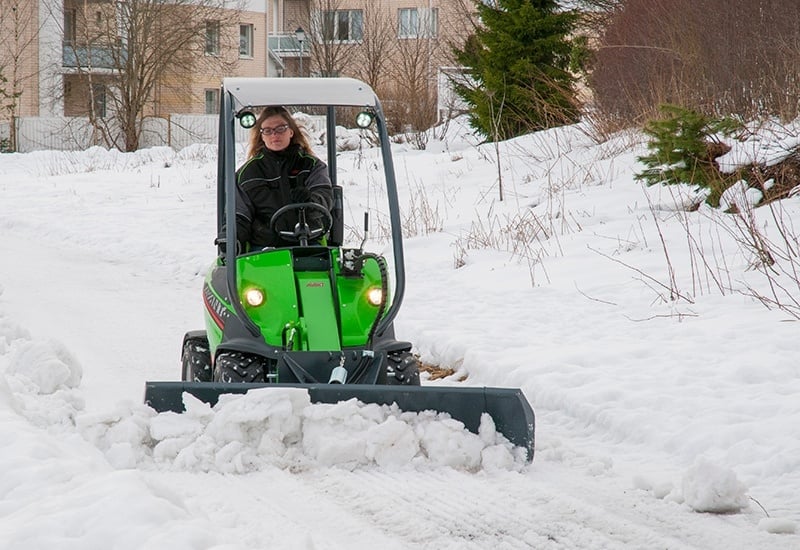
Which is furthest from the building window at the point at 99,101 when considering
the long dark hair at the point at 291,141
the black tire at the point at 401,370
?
the black tire at the point at 401,370

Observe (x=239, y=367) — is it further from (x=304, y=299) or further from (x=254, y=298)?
(x=304, y=299)

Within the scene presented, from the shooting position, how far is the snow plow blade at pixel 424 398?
15.8 feet

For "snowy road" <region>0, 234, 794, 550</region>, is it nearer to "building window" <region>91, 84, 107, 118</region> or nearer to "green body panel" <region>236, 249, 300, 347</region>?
"green body panel" <region>236, 249, 300, 347</region>

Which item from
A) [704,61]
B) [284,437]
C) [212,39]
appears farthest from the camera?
[212,39]

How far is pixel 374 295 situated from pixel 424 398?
36.9 inches

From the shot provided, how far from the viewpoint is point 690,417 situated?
17.8 feet

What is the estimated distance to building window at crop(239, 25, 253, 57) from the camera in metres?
45.5

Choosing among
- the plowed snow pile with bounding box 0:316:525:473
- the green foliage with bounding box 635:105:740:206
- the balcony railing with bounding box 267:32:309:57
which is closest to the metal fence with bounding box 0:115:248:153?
the balcony railing with bounding box 267:32:309:57

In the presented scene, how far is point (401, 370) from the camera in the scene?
18.3 ft

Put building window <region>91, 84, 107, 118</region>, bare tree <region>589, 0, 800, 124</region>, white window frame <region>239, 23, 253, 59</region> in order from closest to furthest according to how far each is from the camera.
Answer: bare tree <region>589, 0, 800, 124</region> → building window <region>91, 84, 107, 118</region> → white window frame <region>239, 23, 253, 59</region>

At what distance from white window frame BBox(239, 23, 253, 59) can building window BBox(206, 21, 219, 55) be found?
435 centimetres

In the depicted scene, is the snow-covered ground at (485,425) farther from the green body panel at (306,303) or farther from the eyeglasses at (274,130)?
the eyeglasses at (274,130)

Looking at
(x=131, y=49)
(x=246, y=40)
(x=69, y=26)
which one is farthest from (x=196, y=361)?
(x=246, y=40)

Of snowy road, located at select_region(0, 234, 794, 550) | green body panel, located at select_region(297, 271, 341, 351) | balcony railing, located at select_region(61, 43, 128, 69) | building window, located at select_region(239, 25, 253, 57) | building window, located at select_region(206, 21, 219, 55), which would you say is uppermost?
building window, located at select_region(239, 25, 253, 57)
